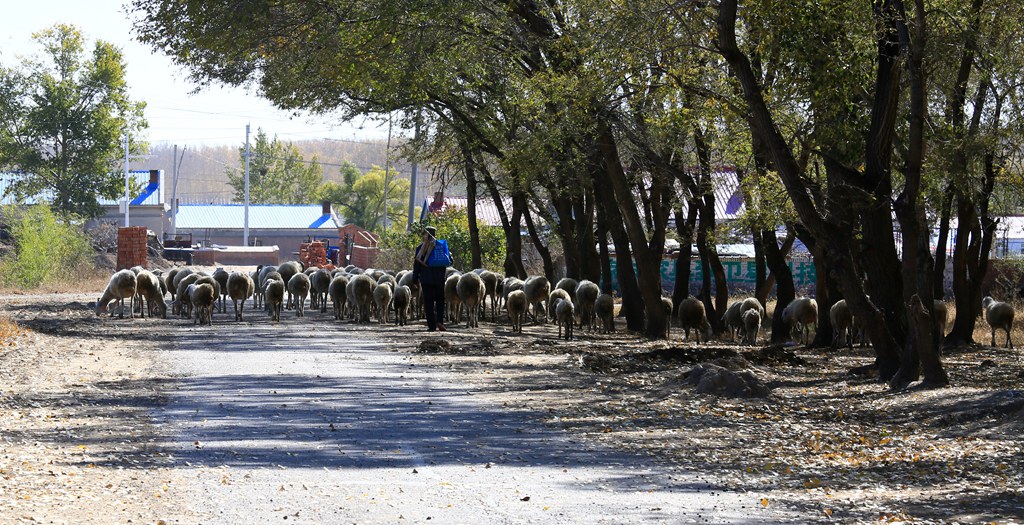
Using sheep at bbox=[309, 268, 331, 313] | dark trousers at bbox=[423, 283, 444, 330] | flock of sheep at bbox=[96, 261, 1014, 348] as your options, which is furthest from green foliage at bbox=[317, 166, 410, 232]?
dark trousers at bbox=[423, 283, 444, 330]

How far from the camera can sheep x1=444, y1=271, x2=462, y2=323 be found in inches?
1144

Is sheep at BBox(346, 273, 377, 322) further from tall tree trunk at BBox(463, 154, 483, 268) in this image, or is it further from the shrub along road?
the shrub along road

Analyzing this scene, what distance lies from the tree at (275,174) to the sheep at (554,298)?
349ft

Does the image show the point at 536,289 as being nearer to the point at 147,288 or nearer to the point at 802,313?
the point at 802,313

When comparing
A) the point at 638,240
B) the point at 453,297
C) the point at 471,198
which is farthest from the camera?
the point at 471,198

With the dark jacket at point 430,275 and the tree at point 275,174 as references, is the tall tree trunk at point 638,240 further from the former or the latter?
the tree at point 275,174

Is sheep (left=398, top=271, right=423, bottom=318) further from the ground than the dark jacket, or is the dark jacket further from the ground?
the dark jacket

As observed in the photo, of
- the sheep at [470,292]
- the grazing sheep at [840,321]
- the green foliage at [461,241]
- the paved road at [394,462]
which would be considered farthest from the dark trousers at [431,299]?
the green foliage at [461,241]

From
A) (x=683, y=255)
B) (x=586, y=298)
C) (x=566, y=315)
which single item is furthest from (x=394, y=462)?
(x=683, y=255)

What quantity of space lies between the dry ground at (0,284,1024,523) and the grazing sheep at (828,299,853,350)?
8.09ft

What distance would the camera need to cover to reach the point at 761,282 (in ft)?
106

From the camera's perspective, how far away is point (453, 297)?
1145 inches

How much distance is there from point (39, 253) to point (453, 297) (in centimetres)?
2464

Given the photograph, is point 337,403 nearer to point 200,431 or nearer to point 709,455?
point 200,431
